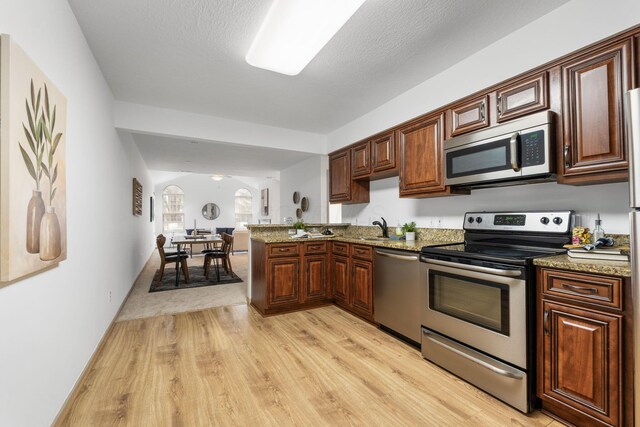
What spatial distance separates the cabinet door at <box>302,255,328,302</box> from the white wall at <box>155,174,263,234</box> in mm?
8525

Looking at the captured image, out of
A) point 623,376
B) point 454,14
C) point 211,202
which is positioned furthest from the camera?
point 211,202

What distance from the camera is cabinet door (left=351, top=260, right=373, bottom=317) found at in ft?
10.2

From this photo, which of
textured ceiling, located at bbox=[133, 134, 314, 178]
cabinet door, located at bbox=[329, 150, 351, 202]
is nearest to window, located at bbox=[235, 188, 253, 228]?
textured ceiling, located at bbox=[133, 134, 314, 178]

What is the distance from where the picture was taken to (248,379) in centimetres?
212

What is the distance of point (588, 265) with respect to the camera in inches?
59.5

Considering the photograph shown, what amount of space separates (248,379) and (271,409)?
0.40 meters

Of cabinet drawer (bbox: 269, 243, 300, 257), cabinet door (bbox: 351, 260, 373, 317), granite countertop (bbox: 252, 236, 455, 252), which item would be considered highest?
granite countertop (bbox: 252, 236, 455, 252)

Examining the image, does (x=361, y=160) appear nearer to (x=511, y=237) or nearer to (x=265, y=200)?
(x=511, y=237)

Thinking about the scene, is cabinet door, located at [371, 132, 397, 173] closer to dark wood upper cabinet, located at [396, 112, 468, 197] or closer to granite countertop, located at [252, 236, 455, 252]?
dark wood upper cabinet, located at [396, 112, 468, 197]

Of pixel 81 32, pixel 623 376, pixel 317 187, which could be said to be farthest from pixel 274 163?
pixel 623 376

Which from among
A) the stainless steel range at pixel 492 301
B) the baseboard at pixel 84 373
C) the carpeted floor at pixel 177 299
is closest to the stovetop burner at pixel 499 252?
the stainless steel range at pixel 492 301

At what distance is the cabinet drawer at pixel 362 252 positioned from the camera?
3.12 metres

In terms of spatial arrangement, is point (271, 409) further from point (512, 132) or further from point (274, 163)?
point (274, 163)

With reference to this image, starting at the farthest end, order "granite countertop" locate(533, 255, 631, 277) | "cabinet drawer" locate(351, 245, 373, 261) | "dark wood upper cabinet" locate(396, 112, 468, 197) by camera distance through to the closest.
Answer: "cabinet drawer" locate(351, 245, 373, 261), "dark wood upper cabinet" locate(396, 112, 468, 197), "granite countertop" locate(533, 255, 631, 277)
